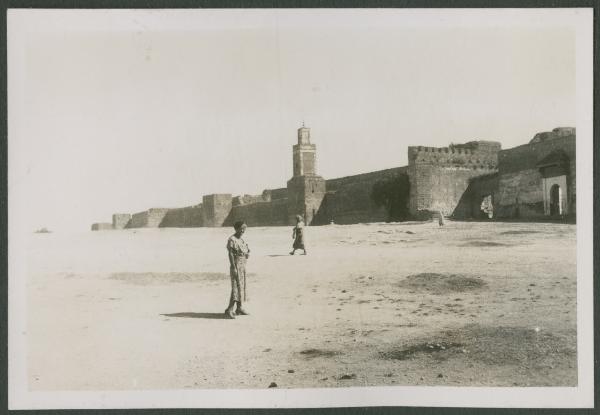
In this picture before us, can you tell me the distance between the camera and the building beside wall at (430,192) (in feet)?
42.5

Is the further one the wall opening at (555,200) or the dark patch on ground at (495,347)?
the wall opening at (555,200)

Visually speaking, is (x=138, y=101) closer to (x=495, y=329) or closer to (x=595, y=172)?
(x=495, y=329)

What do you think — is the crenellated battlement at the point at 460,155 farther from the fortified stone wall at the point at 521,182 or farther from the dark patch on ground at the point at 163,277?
the dark patch on ground at the point at 163,277

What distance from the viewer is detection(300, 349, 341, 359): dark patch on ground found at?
22.1 feet

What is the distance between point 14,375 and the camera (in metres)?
7.37

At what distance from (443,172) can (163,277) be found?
37.0 feet

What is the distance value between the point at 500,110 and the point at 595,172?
1.58m

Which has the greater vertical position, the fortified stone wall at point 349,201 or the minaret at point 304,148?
the minaret at point 304,148

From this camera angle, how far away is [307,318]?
7.25 meters

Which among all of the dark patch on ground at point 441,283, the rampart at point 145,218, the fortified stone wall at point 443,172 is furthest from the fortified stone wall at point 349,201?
the dark patch on ground at point 441,283

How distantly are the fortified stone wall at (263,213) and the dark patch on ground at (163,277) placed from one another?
1073cm

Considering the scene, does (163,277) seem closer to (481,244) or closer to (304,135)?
(304,135)

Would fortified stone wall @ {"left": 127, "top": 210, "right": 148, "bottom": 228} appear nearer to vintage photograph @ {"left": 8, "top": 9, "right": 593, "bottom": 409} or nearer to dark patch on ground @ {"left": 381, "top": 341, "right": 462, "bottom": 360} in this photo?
vintage photograph @ {"left": 8, "top": 9, "right": 593, "bottom": 409}

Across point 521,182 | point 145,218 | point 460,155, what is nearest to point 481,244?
point 521,182
